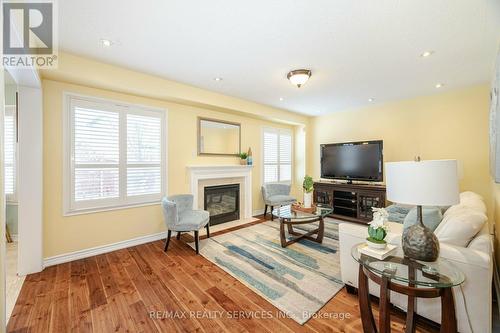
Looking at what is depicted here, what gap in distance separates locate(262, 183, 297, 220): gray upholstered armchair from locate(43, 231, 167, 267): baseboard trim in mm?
2285

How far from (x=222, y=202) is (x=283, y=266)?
7.10 feet

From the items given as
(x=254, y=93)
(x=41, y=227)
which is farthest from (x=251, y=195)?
(x=41, y=227)

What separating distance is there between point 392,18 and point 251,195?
3842mm

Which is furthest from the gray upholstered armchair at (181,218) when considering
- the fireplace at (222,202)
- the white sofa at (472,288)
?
the white sofa at (472,288)

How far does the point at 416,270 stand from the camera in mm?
1423

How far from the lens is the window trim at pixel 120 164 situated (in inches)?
110

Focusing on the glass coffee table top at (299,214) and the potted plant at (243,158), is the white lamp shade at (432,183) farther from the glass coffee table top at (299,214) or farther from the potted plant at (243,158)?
the potted plant at (243,158)

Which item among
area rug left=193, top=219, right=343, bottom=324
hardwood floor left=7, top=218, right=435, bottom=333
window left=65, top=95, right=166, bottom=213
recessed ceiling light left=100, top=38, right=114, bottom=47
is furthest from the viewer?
window left=65, top=95, right=166, bottom=213

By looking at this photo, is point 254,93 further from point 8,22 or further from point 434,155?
point 434,155

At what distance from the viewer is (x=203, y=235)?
12.2 ft

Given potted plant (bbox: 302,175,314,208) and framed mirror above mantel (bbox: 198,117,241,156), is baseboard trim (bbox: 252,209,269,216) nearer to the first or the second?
framed mirror above mantel (bbox: 198,117,241,156)

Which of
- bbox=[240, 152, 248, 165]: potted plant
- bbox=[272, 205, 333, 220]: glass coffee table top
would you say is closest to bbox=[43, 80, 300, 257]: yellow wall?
bbox=[240, 152, 248, 165]: potted plant

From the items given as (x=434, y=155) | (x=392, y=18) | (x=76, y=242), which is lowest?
(x=76, y=242)

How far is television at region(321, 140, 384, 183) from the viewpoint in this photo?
440 centimetres
